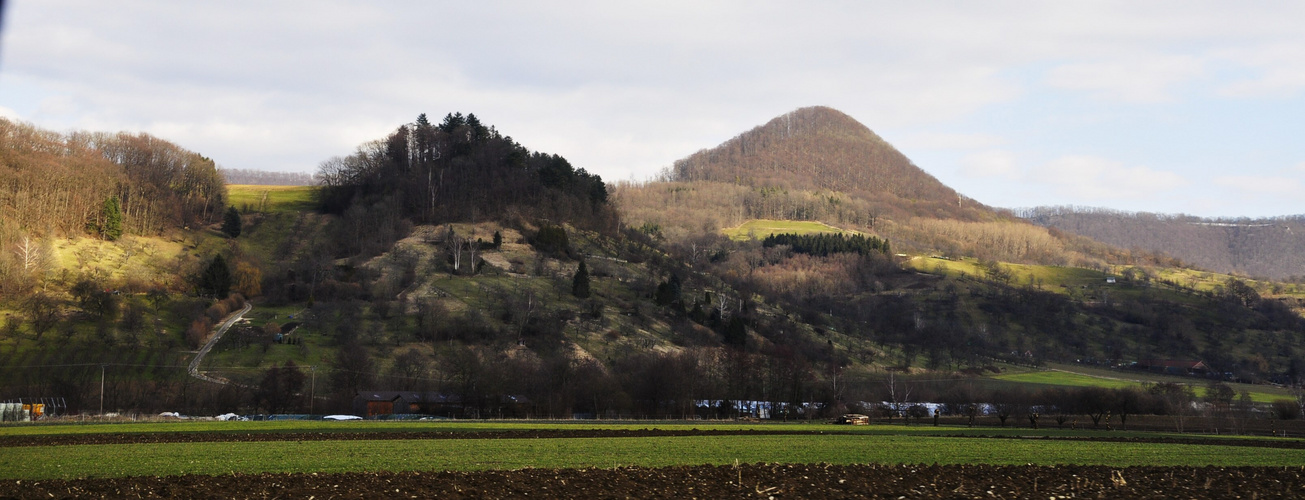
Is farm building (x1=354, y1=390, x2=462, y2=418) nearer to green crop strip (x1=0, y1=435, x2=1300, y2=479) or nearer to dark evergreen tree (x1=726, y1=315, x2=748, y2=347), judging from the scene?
green crop strip (x1=0, y1=435, x2=1300, y2=479)

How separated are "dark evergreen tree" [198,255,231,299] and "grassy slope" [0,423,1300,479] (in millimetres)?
97620

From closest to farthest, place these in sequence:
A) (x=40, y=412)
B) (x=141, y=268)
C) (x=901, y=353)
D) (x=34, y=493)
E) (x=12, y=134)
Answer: (x=34, y=493)
(x=40, y=412)
(x=141, y=268)
(x=12, y=134)
(x=901, y=353)

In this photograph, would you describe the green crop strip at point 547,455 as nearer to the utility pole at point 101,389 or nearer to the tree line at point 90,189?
the utility pole at point 101,389

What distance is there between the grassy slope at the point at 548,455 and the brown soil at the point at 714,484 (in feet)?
10.8

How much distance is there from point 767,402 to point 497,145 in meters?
101

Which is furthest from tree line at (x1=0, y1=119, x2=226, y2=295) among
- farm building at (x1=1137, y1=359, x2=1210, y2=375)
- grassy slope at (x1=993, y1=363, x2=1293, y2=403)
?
farm building at (x1=1137, y1=359, x2=1210, y2=375)

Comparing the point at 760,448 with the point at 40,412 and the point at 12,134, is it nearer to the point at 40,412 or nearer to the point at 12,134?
the point at 40,412

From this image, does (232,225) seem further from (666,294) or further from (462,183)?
(666,294)

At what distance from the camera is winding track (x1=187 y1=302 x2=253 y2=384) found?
10219 cm

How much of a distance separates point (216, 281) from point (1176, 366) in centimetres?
16637

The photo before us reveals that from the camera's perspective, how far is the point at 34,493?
26406 millimetres

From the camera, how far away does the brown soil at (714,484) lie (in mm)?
27078

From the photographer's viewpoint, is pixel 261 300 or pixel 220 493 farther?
pixel 261 300

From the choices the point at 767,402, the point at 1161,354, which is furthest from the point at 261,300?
the point at 1161,354
